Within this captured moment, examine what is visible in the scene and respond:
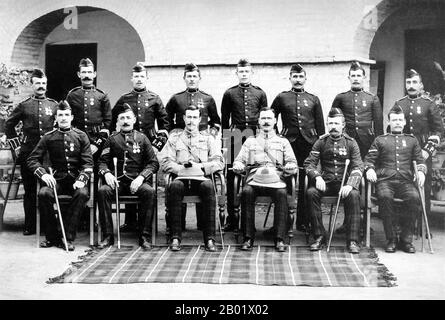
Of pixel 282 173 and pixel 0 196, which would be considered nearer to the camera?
pixel 282 173

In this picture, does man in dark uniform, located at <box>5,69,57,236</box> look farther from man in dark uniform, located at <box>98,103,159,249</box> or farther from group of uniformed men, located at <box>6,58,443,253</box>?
man in dark uniform, located at <box>98,103,159,249</box>

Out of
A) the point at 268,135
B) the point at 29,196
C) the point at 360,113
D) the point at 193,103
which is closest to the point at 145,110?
the point at 193,103

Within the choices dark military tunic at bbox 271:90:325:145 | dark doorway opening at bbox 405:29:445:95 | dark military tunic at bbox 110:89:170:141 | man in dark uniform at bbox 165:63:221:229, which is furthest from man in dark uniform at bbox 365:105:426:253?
dark doorway opening at bbox 405:29:445:95

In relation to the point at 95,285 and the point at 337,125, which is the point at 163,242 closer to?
the point at 95,285

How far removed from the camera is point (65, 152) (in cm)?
638

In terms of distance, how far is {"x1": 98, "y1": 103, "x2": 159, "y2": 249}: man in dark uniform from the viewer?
6.18 metres

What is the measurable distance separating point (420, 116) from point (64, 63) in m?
6.90

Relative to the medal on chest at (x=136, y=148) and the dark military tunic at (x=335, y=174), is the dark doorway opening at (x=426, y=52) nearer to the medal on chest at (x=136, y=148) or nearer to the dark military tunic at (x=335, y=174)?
the dark military tunic at (x=335, y=174)

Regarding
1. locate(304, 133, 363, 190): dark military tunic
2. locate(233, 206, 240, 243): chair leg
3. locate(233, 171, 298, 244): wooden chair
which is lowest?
locate(233, 206, 240, 243): chair leg

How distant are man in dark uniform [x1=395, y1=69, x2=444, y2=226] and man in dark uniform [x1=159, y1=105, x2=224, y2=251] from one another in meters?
1.99

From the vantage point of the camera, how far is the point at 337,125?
630 centimetres

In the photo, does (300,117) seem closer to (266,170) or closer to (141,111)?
(266,170)
